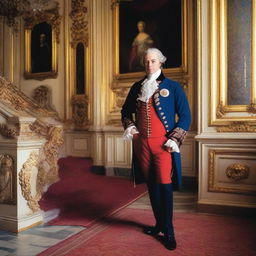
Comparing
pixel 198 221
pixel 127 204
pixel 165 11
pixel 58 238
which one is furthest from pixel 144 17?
pixel 58 238

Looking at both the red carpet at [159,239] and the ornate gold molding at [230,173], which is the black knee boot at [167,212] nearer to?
the red carpet at [159,239]

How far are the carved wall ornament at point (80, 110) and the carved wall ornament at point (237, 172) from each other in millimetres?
3353

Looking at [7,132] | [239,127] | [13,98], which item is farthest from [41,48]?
[239,127]

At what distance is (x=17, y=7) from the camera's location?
612cm

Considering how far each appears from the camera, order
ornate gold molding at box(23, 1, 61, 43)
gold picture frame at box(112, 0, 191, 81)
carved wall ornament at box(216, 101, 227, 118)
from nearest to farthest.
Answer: carved wall ornament at box(216, 101, 227, 118) → gold picture frame at box(112, 0, 191, 81) → ornate gold molding at box(23, 1, 61, 43)

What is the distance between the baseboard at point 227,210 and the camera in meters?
3.50

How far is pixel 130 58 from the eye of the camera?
19.2 ft

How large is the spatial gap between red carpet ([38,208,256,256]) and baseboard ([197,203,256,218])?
0.11 m

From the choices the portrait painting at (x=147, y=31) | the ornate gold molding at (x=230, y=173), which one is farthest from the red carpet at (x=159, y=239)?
the portrait painting at (x=147, y=31)

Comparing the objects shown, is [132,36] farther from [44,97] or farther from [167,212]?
[167,212]

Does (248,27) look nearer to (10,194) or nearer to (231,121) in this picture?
(231,121)

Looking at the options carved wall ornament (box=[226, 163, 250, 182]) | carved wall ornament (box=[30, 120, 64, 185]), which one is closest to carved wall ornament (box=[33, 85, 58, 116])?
carved wall ornament (box=[30, 120, 64, 185])

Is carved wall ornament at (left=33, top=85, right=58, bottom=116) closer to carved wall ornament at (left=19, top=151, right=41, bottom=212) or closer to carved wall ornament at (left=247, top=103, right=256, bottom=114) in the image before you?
carved wall ornament at (left=19, top=151, right=41, bottom=212)

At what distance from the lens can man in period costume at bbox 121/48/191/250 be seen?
101 inches
